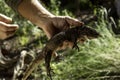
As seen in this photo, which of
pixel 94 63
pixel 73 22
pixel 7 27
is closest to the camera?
pixel 7 27

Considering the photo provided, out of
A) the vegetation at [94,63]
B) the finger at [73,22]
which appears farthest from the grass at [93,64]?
the finger at [73,22]

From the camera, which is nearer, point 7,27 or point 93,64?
point 7,27

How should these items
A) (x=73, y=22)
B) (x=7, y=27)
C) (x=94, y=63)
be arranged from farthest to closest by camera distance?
→ (x=94, y=63), (x=73, y=22), (x=7, y=27)

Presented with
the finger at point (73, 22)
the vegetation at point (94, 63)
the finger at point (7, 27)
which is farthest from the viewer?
the vegetation at point (94, 63)

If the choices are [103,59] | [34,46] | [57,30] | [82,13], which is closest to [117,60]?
[103,59]

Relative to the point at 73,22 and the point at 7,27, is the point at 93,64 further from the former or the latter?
the point at 7,27

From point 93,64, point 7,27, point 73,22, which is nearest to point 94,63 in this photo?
point 93,64

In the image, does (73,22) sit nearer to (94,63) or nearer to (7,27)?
(7,27)

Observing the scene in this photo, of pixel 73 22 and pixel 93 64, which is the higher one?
pixel 73 22

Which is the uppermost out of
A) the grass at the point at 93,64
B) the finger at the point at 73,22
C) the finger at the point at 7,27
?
the finger at the point at 7,27

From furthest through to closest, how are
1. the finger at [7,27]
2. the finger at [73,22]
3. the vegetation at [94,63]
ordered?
the vegetation at [94,63], the finger at [73,22], the finger at [7,27]

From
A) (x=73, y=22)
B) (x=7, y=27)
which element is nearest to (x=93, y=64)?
(x=73, y=22)

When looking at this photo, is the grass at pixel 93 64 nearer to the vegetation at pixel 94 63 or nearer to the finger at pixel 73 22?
the vegetation at pixel 94 63

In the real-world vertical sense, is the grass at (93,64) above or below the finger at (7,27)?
below
